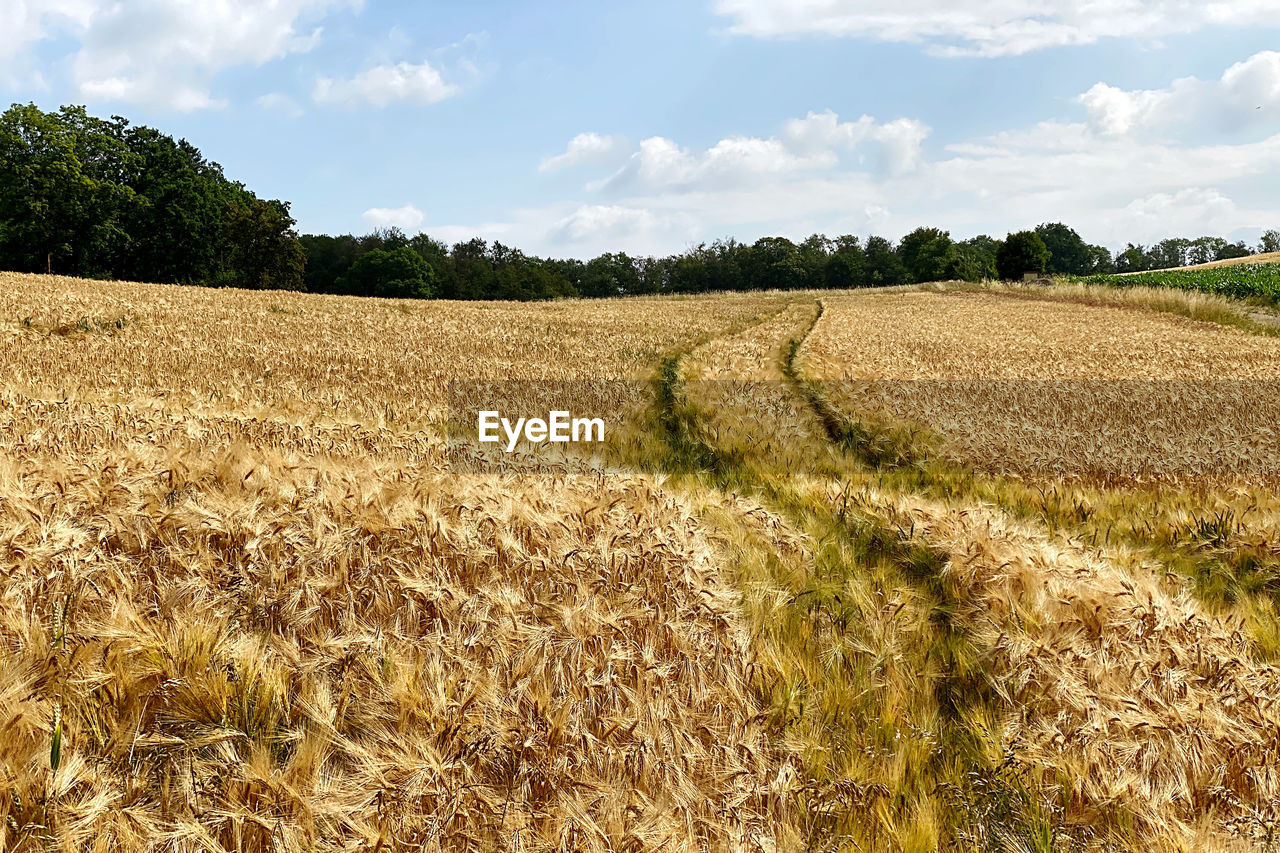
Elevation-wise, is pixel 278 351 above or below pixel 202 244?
below

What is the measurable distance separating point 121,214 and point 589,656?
73.4 metres

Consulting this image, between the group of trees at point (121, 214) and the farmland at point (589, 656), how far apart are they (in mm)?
62230

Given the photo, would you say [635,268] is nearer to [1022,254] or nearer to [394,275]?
[394,275]

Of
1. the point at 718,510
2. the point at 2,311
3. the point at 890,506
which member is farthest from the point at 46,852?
the point at 2,311

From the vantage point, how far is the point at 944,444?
27.4 feet

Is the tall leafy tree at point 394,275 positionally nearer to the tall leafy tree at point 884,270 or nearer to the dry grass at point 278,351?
the dry grass at point 278,351

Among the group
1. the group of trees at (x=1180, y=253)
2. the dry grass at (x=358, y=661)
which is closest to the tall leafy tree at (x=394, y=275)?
the dry grass at (x=358, y=661)

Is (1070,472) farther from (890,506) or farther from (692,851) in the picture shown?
(692,851)

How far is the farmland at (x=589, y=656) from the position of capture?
2002mm

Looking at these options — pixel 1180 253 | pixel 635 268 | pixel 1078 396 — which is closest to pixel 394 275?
pixel 635 268

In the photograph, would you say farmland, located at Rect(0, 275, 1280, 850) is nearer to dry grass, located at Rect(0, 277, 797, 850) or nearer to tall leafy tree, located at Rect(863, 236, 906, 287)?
dry grass, located at Rect(0, 277, 797, 850)

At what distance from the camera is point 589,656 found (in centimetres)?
259

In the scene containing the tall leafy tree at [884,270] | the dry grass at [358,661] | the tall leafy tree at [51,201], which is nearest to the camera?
the dry grass at [358,661]

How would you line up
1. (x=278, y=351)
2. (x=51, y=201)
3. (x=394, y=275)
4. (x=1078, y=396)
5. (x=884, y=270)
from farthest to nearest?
1. (x=884, y=270)
2. (x=394, y=275)
3. (x=51, y=201)
4. (x=278, y=351)
5. (x=1078, y=396)
